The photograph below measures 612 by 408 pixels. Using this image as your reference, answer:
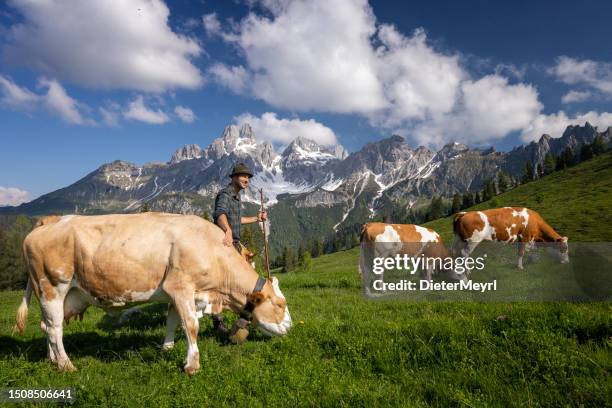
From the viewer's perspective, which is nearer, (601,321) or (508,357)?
(508,357)

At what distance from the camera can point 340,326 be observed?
8.02m

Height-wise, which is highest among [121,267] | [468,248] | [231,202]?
[231,202]

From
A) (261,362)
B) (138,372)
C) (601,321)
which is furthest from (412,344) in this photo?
(138,372)

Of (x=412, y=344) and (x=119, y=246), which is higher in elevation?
(x=119, y=246)

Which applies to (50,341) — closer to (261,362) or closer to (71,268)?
(71,268)

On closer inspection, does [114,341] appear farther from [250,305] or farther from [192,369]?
[250,305]

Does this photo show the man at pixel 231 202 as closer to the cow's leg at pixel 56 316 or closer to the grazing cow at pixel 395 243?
the cow's leg at pixel 56 316

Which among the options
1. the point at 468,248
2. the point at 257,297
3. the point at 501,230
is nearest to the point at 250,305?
the point at 257,297

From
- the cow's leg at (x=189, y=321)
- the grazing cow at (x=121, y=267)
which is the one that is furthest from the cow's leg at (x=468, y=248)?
the cow's leg at (x=189, y=321)

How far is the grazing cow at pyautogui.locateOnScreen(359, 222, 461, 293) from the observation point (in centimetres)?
1530

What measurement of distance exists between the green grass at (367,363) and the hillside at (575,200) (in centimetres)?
5068

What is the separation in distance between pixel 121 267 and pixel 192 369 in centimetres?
227

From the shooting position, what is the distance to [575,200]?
245 feet

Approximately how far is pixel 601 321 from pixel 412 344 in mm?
3212
